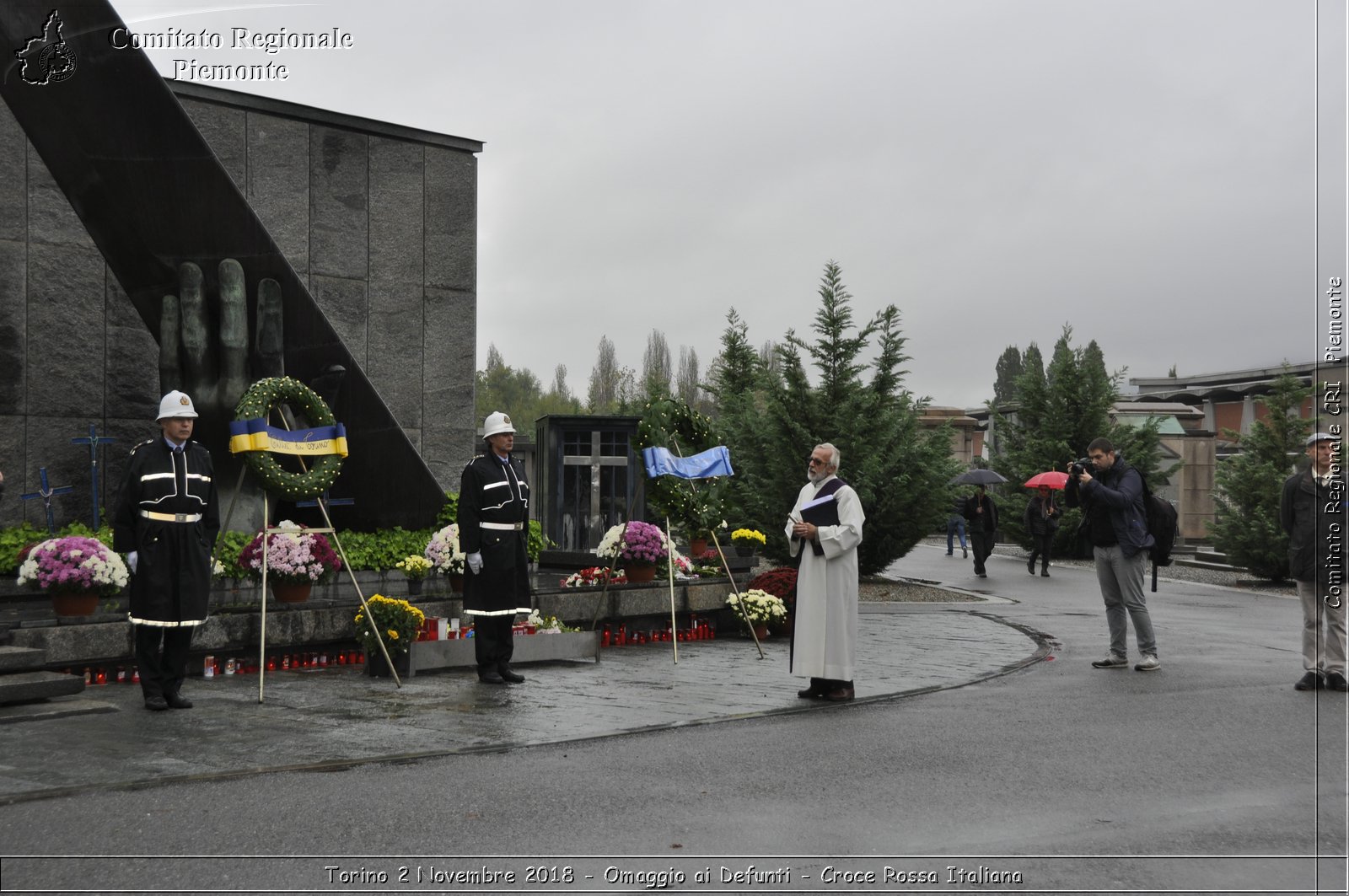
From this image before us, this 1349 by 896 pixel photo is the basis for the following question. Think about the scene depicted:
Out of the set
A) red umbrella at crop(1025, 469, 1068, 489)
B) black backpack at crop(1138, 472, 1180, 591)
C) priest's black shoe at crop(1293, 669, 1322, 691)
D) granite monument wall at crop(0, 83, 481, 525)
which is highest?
granite monument wall at crop(0, 83, 481, 525)

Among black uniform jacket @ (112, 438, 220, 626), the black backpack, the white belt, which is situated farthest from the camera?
the black backpack

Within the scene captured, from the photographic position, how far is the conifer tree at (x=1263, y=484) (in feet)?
83.1

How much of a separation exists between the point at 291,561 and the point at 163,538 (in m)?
Result: 2.18

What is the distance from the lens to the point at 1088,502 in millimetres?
12055

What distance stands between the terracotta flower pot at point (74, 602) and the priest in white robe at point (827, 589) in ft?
17.9

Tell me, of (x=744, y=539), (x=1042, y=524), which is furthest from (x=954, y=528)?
(x=744, y=539)

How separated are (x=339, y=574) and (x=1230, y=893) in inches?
417

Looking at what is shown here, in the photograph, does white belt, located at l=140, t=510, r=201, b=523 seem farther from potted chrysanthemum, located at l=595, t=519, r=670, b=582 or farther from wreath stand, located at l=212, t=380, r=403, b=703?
potted chrysanthemum, located at l=595, t=519, r=670, b=582

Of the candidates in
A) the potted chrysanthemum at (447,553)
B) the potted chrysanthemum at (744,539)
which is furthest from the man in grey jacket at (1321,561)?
the potted chrysanthemum at (744,539)

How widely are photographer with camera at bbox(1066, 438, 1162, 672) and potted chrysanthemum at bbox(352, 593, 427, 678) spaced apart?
6025 mm

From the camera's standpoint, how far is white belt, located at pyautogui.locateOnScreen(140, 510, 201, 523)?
30.8ft

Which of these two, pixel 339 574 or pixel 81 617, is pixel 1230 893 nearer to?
pixel 81 617

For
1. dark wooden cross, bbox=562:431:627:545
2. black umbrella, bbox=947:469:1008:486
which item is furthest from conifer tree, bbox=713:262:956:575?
black umbrella, bbox=947:469:1008:486

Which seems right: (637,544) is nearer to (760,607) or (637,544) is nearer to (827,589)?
(760,607)
